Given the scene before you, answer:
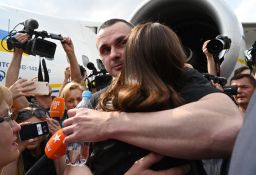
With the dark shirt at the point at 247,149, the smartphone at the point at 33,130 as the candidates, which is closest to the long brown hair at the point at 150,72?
the dark shirt at the point at 247,149

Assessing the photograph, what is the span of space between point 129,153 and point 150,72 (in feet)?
0.75

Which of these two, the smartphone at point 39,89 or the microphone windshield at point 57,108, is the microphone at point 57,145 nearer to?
the microphone windshield at point 57,108

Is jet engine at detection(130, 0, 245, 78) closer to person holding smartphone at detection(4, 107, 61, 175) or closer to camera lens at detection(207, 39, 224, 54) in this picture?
camera lens at detection(207, 39, 224, 54)

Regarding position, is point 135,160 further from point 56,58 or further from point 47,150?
point 56,58

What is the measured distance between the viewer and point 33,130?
5.25 feet

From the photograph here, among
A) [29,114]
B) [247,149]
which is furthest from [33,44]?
[247,149]

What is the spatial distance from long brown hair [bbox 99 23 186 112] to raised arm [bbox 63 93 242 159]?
0.04 metres

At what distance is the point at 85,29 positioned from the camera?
260 inches

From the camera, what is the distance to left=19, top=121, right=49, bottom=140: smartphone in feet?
5.25

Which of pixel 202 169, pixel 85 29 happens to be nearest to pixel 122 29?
pixel 202 169

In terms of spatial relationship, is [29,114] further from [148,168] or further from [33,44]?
[148,168]

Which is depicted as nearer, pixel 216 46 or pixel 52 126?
pixel 52 126

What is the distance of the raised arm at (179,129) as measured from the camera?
90 centimetres

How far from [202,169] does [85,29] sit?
582 cm
